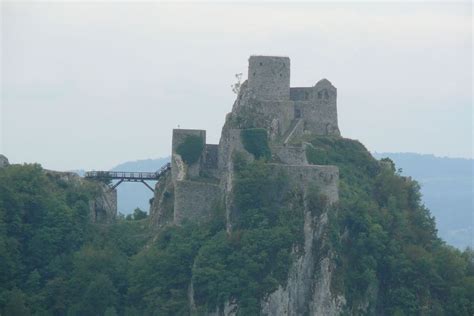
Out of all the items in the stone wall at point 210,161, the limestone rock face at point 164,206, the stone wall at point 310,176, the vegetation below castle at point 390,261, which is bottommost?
the vegetation below castle at point 390,261

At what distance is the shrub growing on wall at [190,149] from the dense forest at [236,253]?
464 centimetres

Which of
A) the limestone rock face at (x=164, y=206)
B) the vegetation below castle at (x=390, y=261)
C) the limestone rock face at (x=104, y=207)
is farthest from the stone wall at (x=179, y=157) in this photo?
the vegetation below castle at (x=390, y=261)

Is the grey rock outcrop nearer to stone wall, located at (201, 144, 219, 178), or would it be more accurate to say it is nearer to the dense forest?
stone wall, located at (201, 144, 219, 178)

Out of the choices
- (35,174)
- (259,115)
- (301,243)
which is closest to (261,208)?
(301,243)

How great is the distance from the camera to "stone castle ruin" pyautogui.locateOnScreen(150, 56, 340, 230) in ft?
276

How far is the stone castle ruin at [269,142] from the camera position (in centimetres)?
8401

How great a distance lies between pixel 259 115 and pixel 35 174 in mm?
14105

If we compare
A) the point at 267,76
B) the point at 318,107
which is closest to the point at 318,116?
the point at 318,107

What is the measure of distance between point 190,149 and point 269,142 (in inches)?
187

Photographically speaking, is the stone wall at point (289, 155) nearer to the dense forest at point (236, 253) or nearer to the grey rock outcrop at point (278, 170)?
the grey rock outcrop at point (278, 170)

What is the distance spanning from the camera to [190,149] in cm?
8825

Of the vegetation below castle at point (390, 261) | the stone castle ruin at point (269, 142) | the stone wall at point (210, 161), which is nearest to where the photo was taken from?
the vegetation below castle at point (390, 261)

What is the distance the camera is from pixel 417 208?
9025 centimetres

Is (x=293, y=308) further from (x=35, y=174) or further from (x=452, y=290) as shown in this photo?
(x=35, y=174)
